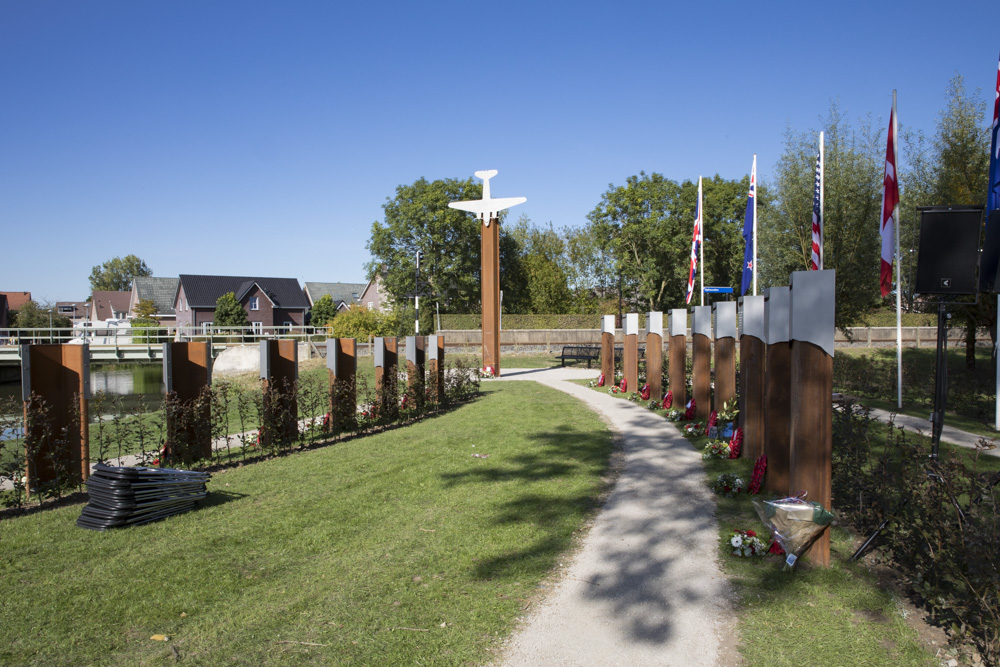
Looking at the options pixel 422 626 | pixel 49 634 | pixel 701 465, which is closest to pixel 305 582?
pixel 422 626

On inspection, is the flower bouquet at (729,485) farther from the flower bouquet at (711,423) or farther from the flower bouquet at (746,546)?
the flower bouquet at (711,423)

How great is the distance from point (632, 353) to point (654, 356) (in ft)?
5.13

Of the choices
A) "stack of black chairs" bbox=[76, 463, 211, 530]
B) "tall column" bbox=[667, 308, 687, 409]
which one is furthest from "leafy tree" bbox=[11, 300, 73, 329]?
"stack of black chairs" bbox=[76, 463, 211, 530]

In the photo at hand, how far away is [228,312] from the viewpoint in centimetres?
5984

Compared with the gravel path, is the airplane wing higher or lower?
higher

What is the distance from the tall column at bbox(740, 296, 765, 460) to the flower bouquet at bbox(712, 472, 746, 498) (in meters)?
1.33

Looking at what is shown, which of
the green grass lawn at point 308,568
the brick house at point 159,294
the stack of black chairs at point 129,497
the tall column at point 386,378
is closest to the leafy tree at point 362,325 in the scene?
the tall column at point 386,378

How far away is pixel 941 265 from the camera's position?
6637mm

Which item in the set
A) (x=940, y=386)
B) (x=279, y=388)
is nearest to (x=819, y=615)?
(x=940, y=386)

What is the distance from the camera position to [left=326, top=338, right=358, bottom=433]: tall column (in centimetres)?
1042

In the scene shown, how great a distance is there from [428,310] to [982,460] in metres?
36.7

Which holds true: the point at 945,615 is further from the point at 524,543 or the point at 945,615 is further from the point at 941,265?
the point at 941,265

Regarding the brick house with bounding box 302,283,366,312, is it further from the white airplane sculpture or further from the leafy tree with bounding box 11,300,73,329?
the white airplane sculpture

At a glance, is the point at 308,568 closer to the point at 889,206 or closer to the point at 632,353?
the point at 632,353
